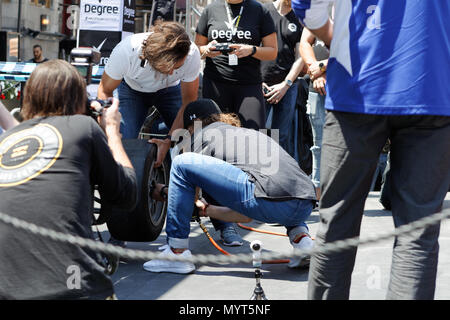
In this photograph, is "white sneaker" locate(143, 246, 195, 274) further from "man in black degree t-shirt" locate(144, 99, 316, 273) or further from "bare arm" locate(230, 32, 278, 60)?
"bare arm" locate(230, 32, 278, 60)

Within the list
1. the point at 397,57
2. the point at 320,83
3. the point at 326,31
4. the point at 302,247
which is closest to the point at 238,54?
the point at 320,83

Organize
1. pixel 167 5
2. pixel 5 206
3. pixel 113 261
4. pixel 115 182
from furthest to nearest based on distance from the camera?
pixel 167 5 → pixel 113 261 → pixel 115 182 → pixel 5 206

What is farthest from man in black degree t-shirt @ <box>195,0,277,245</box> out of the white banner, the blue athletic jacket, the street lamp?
the street lamp

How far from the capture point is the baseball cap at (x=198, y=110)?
4.19 meters

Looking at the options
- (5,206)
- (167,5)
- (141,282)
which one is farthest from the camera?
(167,5)

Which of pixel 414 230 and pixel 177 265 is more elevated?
pixel 414 230

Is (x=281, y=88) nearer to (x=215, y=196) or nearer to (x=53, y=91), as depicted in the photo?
(x=215, y=196)

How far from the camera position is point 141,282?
370cm

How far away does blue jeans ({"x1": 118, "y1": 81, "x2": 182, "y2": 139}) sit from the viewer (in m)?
Answer: 4.76

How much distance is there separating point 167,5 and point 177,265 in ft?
26.5

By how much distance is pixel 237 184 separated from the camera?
3848mm
